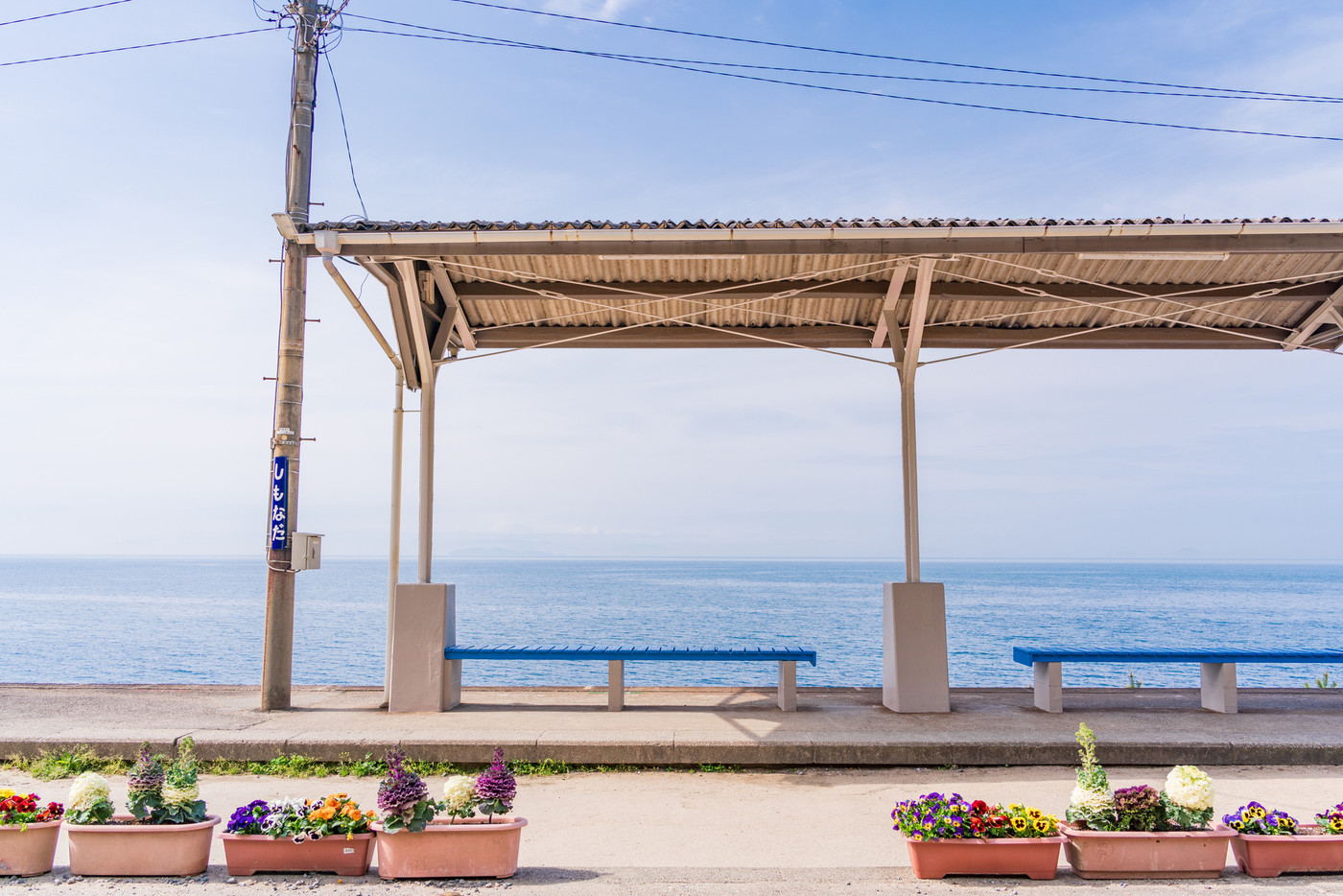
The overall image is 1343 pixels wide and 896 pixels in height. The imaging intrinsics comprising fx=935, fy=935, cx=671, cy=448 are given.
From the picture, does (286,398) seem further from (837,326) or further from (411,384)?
(837,326)

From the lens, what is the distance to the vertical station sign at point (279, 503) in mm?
7895

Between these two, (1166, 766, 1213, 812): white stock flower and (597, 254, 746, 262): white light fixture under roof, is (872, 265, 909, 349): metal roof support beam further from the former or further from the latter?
(1166, 766, 1213, 812): white stock flower

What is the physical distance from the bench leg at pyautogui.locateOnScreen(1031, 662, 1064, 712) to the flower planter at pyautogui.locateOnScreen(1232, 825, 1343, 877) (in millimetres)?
3531

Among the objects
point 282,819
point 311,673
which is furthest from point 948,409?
point 282,819

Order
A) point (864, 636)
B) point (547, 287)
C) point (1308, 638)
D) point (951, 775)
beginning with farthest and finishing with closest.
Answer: point (1308, 638)
point (864, 636)
point (547, 287)
point (951, 775)

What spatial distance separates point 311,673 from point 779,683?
24233mm

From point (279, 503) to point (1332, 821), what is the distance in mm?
Result: 7397

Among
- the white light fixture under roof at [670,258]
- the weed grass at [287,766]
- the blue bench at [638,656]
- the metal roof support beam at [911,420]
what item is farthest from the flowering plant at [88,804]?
the metal roof support beam at [911,420]

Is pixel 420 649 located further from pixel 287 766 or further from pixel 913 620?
pixel 913 620

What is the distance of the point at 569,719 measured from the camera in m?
7.24

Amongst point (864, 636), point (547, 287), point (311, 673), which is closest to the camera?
point (547, 287)

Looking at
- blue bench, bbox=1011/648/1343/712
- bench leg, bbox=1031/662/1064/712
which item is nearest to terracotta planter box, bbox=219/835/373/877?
blue bench, bbox=1011/648/1343/712

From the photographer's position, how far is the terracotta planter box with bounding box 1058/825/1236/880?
4051mm

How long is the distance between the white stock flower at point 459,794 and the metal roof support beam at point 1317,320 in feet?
28.0
